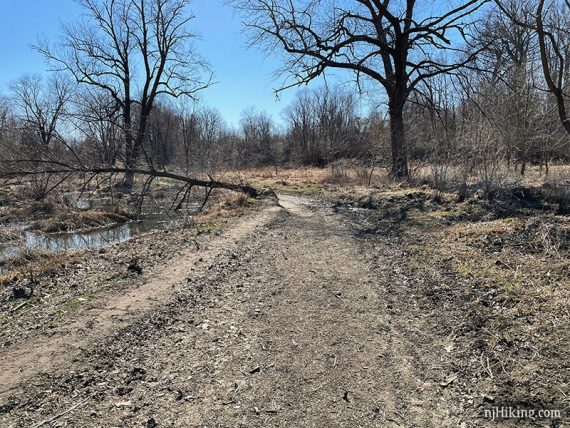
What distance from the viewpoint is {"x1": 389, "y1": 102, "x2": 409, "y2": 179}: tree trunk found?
18156mm

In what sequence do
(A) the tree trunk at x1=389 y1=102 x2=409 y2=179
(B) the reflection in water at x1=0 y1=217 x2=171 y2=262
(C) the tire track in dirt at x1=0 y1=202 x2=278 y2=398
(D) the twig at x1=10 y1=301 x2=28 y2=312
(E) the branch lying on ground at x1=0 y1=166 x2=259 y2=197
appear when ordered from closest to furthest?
1. (C) the tire track in dirt at x1=0 y1=202 x2=278 y2=398
2. (D) the twig at x1=10 y1=301 x2=28 y2=312
3. (E) the branch lying on ground at x1=0 y1=166 x2=259 y2=197
4. (B) the reflection in water at x1=0 y1=217 x2=171 y2=262
5. (A) the tree trunk at x1=389 y1=102 x2=409 y2=179

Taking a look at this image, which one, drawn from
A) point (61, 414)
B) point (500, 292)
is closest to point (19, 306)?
point (61, 414)

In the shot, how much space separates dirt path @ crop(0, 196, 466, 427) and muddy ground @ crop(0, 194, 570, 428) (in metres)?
0.02

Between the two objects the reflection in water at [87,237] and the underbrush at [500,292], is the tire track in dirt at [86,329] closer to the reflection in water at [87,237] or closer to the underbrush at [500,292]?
the underbrush at [500,292]

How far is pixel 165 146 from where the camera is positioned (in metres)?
67.3

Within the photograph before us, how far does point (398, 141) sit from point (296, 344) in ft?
50.3

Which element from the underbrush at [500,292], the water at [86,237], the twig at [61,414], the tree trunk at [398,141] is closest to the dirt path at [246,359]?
→ the twig at [61,414]

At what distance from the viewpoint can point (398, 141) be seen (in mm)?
18203

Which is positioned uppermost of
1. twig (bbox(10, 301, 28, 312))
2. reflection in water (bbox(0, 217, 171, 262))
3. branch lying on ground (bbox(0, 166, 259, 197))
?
branch lying on ground (bbox(0, 166, 259, 197))

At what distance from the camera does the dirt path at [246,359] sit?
3414 millimetres

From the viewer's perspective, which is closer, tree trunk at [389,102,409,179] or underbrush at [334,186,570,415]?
underbrush at [334,186,570,415]

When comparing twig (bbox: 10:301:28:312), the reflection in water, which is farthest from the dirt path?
the reflection in water

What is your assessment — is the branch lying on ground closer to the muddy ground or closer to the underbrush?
the muddy ground

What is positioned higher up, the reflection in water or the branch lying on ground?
the branch lying on ground
